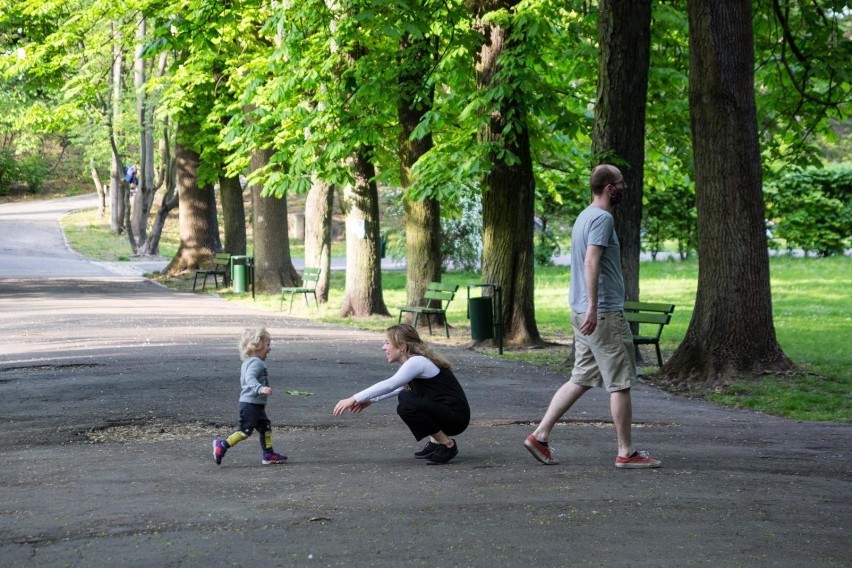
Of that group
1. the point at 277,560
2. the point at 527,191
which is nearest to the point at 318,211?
the point at 527,191

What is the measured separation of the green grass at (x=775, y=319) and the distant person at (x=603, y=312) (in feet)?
14.0

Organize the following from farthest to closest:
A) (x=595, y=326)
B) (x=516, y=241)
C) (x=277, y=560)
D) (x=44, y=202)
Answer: (x=44, y=202)
(x=516, y=241)
(x=595, y=326)
(x=277, y=560)

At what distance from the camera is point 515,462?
336 inches

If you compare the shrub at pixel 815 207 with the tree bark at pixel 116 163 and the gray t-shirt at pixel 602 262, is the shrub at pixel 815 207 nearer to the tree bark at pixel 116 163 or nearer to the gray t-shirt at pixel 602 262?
the tree bark at pixel 116 163

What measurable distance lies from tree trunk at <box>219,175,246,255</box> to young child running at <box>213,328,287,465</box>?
79.8 feet

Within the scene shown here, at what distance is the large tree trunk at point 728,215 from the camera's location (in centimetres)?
1369

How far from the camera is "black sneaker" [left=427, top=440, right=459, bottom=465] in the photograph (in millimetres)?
8438

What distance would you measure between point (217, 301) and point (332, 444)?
1913cm

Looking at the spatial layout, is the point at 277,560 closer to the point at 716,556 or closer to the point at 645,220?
the point at 716,556

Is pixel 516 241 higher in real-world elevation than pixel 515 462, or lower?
higher

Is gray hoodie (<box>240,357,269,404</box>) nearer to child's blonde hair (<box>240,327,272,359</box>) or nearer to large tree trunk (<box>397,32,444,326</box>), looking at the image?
child's blonde hair (<box>240,327,272,359</box>)

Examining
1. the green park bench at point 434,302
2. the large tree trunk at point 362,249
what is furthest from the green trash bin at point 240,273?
the green park bench at point 434,302

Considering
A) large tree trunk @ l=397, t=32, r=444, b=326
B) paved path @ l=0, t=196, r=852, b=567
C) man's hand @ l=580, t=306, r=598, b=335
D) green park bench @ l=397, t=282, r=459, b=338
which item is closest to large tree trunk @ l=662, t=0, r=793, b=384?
paved path @ l=0, t=196, r=852, b=567

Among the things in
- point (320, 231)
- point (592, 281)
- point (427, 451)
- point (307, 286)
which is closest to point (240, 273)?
point (320, 231)
